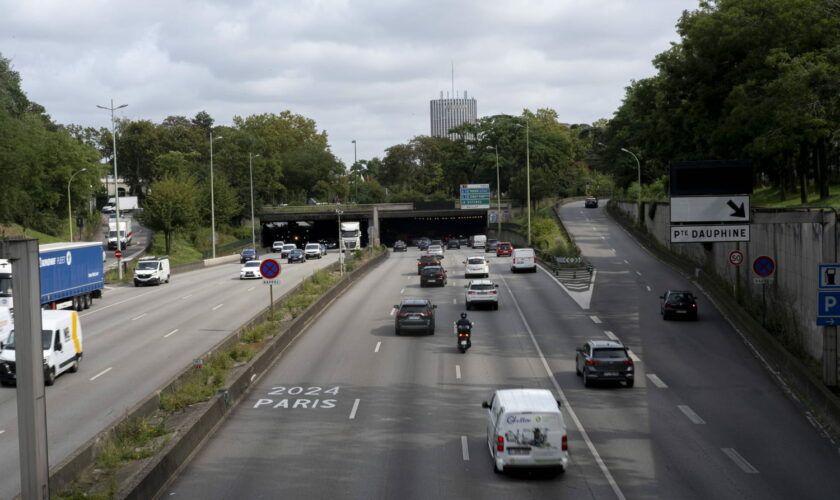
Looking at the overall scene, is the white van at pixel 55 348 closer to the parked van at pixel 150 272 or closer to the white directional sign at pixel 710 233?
the white directional sign at pixel 710 233

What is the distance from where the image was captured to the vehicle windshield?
26.0 metres

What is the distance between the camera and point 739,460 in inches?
728

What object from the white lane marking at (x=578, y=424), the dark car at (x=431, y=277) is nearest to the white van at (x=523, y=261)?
the dark car at (x=431, y=277)

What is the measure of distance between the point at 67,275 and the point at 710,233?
103ft

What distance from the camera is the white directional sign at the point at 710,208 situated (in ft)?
94.0

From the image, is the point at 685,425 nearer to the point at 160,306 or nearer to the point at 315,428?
the point at 315,428

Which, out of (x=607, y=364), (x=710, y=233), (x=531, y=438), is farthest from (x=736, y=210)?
(x=531, y=438)

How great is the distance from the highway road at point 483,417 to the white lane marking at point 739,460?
4cm

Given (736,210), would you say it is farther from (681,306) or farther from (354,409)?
(354,409)

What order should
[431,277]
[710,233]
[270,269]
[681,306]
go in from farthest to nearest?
1. [431,277]
2. [681,306]
3. [270,269]
4. [710,233]

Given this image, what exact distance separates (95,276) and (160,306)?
3.99 meters

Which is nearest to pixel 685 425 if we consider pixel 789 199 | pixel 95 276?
pixel 95 276

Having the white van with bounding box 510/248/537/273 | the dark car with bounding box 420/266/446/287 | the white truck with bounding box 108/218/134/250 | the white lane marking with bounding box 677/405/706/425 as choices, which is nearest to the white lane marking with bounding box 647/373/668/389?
the white lane marking with bounding box 677/405/706/425

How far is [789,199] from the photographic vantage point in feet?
A: 202
